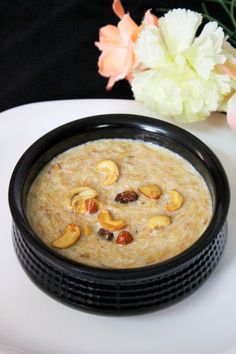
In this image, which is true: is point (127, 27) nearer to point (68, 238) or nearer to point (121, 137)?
point (121, 137)

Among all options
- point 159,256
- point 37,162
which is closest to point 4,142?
point 37,162

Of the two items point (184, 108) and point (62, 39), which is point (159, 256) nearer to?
point (184, 108)

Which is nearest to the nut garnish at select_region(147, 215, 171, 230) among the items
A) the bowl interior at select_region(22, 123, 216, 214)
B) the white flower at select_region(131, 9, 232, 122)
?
the bowl interior at select_region(22, 123, 216, 214)

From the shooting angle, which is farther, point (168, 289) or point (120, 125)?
point (120, 125)

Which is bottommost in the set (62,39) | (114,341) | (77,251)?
(114,341)

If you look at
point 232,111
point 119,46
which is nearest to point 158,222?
point 232,111

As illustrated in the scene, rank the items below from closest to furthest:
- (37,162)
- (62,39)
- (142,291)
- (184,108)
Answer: (142,291), (37,162), (184,108), (62,39)

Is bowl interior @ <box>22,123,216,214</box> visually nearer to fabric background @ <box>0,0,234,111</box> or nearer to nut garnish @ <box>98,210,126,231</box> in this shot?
nut garnish @ <box>98,210,126,231</box>
